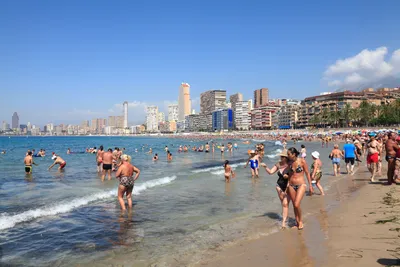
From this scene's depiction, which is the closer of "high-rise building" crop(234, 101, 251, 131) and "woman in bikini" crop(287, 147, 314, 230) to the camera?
"woman in bikini" crop(287, 147, 314, 230)

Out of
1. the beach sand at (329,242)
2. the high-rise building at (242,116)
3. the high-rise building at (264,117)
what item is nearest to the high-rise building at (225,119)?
the high-rise building at (242,116)

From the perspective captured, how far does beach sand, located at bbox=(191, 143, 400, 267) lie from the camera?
14.7ft

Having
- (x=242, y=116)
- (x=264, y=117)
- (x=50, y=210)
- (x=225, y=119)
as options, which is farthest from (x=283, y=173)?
(x=225, y=119)

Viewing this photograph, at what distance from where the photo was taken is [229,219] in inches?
290

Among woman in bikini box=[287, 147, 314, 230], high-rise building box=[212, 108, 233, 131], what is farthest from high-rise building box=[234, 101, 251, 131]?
woman in bikini box=[287, 147, 314, 230]

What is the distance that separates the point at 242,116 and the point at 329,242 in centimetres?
18091

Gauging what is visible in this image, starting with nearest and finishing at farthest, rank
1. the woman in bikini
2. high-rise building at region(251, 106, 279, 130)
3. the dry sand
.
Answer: the dry sand, the woman in bikini, high-rise building at region(251, 106, 279, 130)

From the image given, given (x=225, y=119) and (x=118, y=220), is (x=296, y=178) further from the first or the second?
(x=225, y=119)

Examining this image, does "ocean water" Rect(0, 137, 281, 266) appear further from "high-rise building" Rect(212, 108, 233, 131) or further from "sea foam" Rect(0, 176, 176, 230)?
"high-rise building" Rect(212, 108, 233, 131)

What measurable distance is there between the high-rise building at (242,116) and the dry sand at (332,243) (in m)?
174

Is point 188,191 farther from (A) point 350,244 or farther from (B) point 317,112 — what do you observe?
(B) point 317,112

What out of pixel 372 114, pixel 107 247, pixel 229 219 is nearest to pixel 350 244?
pixel 229 219

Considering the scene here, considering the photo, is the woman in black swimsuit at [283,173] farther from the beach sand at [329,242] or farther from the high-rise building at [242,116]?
the high-rise building at [242,116]

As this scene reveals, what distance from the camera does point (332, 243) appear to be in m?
5.16
